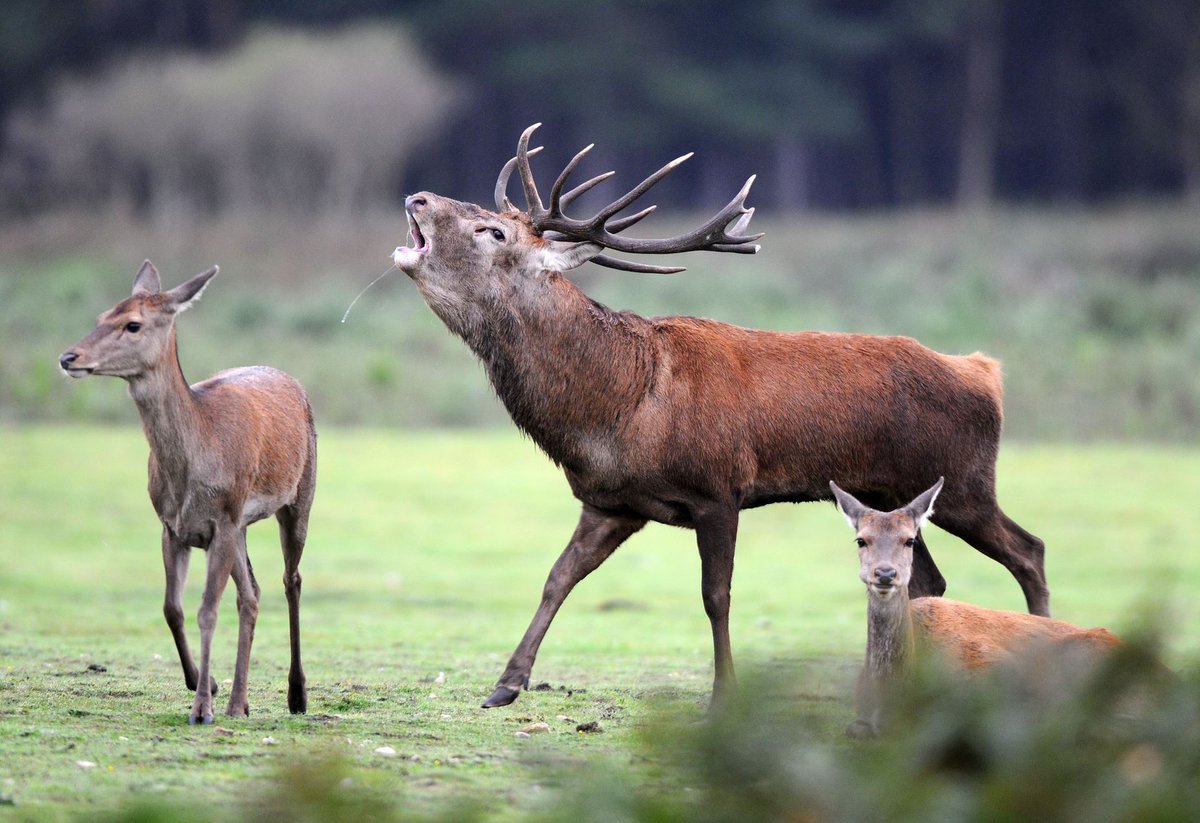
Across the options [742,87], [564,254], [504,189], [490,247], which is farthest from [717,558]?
[742,87]

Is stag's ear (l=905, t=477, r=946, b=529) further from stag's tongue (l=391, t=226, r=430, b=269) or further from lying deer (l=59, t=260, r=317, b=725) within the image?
lying deer (l=59, t=260, r=317, b=725)

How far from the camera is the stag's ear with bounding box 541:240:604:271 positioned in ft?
27.1

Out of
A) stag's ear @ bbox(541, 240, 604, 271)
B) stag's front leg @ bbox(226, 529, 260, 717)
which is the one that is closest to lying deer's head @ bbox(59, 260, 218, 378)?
stag's front leg @ bbox(226, 529, 260, 717)

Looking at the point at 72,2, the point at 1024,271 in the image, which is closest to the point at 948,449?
the point at 1024,271

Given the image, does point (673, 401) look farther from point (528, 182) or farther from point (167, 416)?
point (167, 416)

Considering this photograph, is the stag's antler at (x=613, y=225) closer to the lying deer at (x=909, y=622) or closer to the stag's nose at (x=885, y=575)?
the lying deer at (x=909, y=622)

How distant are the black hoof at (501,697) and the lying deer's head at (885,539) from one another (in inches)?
70.9

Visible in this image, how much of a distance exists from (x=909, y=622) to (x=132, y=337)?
Result: 3.66m

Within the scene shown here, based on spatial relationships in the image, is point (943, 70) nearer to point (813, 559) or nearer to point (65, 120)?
point (65, 120)

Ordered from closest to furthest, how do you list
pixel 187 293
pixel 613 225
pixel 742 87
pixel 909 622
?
1. pixel 909 622
2. pixel 187 293
3. pixel 613 225
4. pixel 742 87

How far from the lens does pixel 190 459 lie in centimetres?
748

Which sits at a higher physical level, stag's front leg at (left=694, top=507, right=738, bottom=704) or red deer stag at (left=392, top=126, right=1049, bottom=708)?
red deer stag at (left=392, top=126, right=1049, bottom=708)

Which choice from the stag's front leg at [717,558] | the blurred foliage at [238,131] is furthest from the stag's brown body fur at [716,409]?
the blurred foliage at [238,131]

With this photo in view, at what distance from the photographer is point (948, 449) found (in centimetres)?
859
